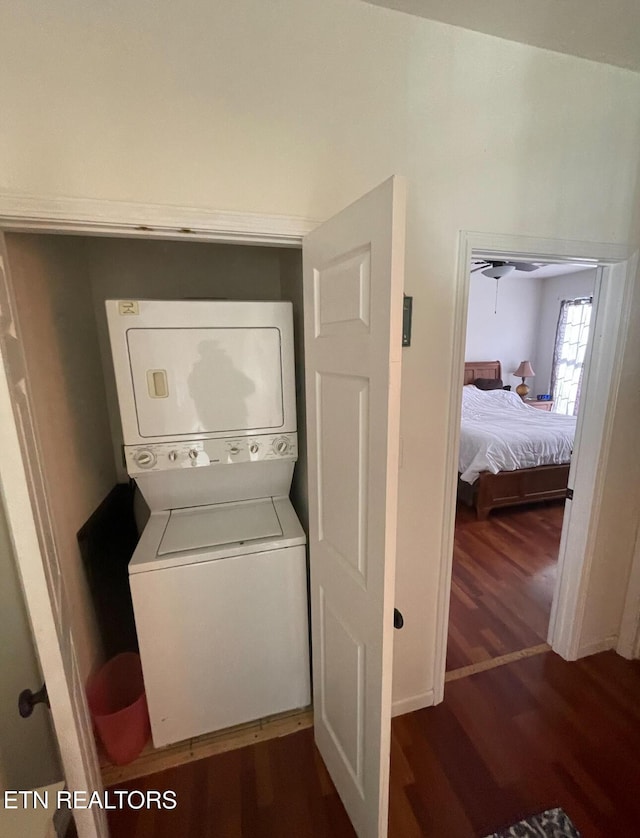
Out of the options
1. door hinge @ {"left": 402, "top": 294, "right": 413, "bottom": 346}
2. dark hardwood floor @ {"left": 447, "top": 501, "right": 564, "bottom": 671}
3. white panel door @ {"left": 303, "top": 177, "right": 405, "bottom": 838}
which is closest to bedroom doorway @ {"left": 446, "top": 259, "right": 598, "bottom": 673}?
dark hardwood floor @ {"left": 447, "top": 501, "right": 564, "bottom": 671}

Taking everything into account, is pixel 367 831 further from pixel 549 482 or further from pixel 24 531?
pixel 549 482

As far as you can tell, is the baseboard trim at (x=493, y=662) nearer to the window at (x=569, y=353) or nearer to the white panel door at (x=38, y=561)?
the white panel door at (x=38, y=561)

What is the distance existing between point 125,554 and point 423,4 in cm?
235

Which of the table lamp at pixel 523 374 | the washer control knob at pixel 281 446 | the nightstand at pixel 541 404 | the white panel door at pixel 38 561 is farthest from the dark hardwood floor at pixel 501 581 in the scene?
the table lamp at pixel 523 374

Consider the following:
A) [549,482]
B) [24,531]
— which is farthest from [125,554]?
[549,482]

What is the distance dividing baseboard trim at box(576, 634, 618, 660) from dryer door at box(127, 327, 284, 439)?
6.52 ft

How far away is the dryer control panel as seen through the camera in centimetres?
140

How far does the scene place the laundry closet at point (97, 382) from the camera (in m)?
1.28

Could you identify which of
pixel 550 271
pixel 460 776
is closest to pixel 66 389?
pixel 460 776

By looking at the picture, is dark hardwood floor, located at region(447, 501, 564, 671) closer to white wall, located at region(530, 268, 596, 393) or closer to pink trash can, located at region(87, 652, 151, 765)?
pink trash can, located at region(87, 652, 151, 765)

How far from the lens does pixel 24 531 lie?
32.2 inches

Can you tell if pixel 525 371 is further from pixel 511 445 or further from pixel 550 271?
pixel 511 445

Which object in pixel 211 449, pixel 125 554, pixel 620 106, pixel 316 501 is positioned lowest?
pixel 125 554

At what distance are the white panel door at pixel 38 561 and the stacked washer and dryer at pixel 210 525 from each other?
13.4 inches
